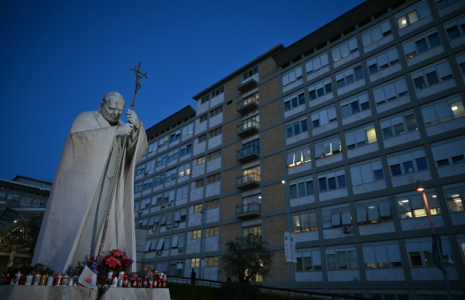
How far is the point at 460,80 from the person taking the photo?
2398 centimetres

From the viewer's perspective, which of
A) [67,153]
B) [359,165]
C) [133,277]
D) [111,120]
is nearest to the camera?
[133,277]

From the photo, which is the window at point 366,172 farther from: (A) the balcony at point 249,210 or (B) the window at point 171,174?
(B) the window at point 171,174

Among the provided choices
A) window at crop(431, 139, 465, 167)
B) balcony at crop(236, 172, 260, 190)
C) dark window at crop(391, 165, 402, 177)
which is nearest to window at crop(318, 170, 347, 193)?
dark window at crop(391, 165, 402, 177)

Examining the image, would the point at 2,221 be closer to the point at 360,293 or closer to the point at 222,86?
the point at 360,293

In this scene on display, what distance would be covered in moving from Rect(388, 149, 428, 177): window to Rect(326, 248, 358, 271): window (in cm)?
737

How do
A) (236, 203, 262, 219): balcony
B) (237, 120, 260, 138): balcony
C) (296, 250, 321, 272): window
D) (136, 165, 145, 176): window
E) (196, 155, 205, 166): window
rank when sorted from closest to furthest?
(296, 250, 321, 272): window, (236, 203, 262, 219): balcony, (237, 120, 260, 138): balcony, (196, 155, 205, 166): window, (136, 165, 145, 176): window

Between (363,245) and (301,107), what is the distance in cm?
1547

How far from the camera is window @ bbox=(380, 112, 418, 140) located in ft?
84.8

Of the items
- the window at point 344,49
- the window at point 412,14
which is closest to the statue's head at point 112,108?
the window at point 344,49

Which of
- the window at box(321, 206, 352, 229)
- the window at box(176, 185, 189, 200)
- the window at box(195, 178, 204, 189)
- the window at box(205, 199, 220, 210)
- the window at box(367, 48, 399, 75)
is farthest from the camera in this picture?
the window at box(176, 185, 189, 200)

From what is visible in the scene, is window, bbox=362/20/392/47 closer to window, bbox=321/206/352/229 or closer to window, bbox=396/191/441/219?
window, bbox=396/191/441/219

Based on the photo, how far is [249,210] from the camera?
111 ft

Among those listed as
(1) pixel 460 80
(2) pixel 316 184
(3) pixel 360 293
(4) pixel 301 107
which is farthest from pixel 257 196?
(1) pixel 460 80

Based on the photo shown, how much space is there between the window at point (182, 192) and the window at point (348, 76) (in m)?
25.6
